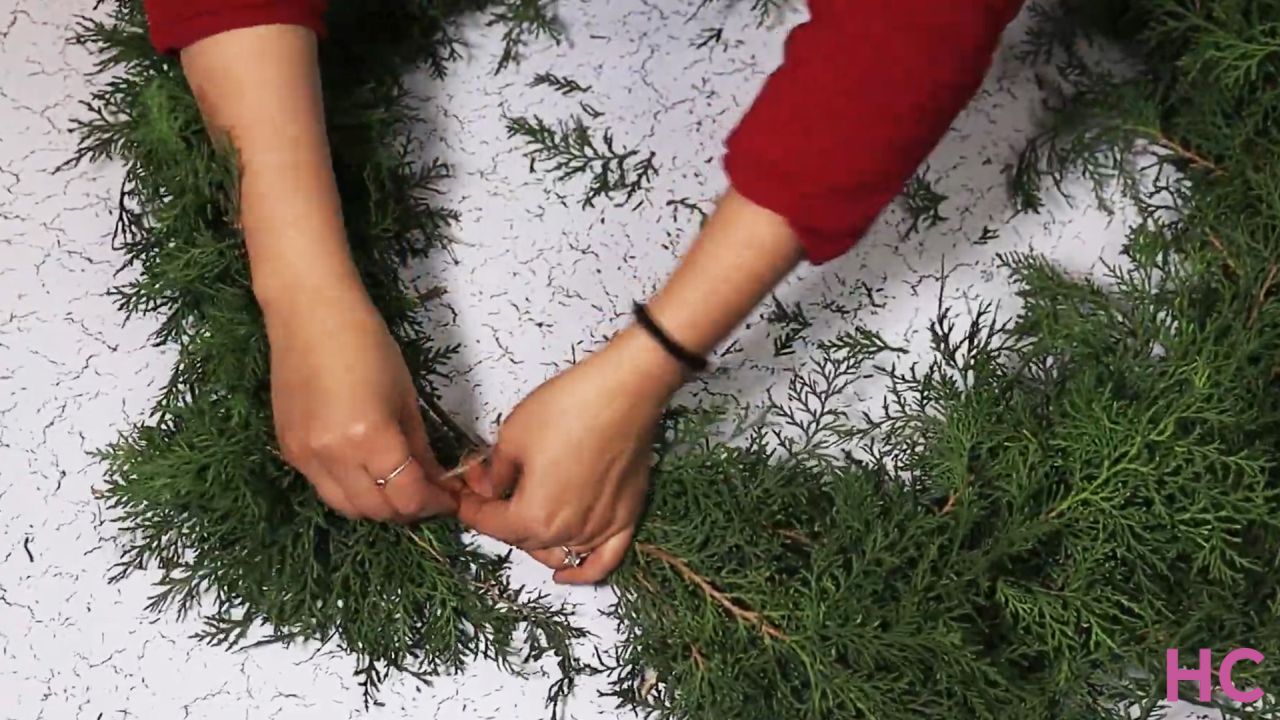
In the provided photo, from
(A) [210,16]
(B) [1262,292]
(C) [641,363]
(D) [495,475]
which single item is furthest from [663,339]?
(B) [1262,292]

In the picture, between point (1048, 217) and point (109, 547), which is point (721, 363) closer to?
point (1048, 217)

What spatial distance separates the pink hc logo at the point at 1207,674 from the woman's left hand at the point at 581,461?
1.40 ft

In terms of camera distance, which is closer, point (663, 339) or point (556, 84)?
point (663, 339)

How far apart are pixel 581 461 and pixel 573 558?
0.39 ft

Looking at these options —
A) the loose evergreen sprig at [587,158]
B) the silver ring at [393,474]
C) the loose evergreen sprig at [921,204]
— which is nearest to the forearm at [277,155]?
the silver ring at [393,474]

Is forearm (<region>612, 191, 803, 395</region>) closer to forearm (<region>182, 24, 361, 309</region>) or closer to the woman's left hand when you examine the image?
the woman's left hand

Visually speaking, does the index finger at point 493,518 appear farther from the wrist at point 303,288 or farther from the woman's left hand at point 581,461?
the wrist at point 303,288

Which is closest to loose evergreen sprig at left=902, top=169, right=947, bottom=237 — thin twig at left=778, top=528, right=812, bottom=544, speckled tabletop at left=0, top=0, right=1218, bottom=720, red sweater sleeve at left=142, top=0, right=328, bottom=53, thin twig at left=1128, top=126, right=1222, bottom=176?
speckled tabletop at left=0, top=0, right=1218, bottom=720

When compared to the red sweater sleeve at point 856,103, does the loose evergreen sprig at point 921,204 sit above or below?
below

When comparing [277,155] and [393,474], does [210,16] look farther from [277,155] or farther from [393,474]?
[393,474]

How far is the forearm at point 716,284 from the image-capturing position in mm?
713

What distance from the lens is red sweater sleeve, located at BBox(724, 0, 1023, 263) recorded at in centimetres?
64

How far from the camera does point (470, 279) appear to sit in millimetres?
1000

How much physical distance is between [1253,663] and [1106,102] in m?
0.49
